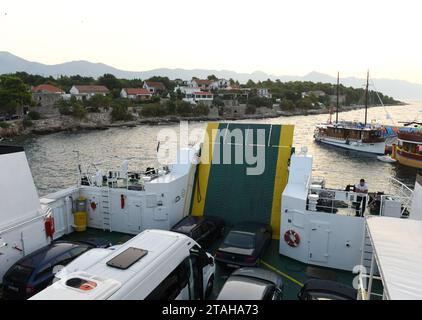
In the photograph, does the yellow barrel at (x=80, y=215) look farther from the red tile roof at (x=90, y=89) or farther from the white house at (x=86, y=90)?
the red tile roof at (x=90, y=89)

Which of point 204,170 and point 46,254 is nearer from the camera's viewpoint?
point 46,254

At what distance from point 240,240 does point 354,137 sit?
1968 inches

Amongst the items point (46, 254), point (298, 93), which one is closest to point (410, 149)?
point (46, 254)

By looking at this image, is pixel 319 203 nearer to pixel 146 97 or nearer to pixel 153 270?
pixel 153 270

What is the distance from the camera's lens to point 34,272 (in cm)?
739

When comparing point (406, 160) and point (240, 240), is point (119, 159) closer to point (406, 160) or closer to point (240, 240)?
point (240, 240)

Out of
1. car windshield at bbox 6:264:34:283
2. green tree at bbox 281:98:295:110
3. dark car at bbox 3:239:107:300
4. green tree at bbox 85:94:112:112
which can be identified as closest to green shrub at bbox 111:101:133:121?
green tree at bbox 85:94:112:112

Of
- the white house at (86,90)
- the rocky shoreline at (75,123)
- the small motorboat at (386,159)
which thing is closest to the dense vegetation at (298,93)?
the rocky shoreline at (75,123)

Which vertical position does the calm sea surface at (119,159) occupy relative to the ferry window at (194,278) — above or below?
below

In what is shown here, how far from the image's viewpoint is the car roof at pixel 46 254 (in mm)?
7668

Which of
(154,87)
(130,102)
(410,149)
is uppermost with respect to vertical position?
(154,87)

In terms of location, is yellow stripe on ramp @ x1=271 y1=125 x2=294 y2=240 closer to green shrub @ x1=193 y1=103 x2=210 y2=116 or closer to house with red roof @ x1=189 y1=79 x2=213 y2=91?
A: green shrub @ x1=193 y1=103 x2=210 y2=116

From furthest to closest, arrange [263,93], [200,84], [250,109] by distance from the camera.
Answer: [200,84], [263,93], [250,109]

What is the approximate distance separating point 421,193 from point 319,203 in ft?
9.76
